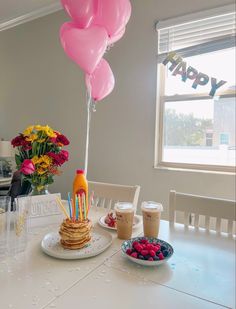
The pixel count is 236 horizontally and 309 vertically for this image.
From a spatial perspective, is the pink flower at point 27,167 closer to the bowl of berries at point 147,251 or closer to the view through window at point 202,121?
the bowl of berries at point 147,251

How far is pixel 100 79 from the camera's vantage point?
162cm

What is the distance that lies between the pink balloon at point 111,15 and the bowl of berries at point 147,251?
1178 millimetres

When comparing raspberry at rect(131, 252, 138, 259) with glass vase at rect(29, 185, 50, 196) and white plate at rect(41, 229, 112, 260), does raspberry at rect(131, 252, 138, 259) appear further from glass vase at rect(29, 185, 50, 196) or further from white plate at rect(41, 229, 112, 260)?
glass vase at rect(29, 185, 50, 196)

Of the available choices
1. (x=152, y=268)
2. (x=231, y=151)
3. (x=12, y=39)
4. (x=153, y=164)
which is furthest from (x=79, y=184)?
(x=12, y=39)

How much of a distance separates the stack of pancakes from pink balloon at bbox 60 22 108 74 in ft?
3.20

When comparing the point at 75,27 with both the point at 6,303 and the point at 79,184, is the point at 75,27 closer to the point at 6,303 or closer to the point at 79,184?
the point at 79,184

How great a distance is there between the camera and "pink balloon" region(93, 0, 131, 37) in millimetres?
1320

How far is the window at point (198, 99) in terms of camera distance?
6.75 ft

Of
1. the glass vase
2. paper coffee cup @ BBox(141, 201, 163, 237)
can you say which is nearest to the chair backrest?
paper coffee cup @ BBox(141, 201, 163, 237)

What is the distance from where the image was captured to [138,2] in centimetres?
234

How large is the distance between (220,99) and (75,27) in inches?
54.6

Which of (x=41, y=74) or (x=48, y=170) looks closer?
(x=48, y=170)

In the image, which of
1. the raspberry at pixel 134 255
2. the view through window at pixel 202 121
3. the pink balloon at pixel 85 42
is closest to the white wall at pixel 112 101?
the view through window at pixel 202 121

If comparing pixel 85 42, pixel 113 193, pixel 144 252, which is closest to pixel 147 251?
pixel 144 252
